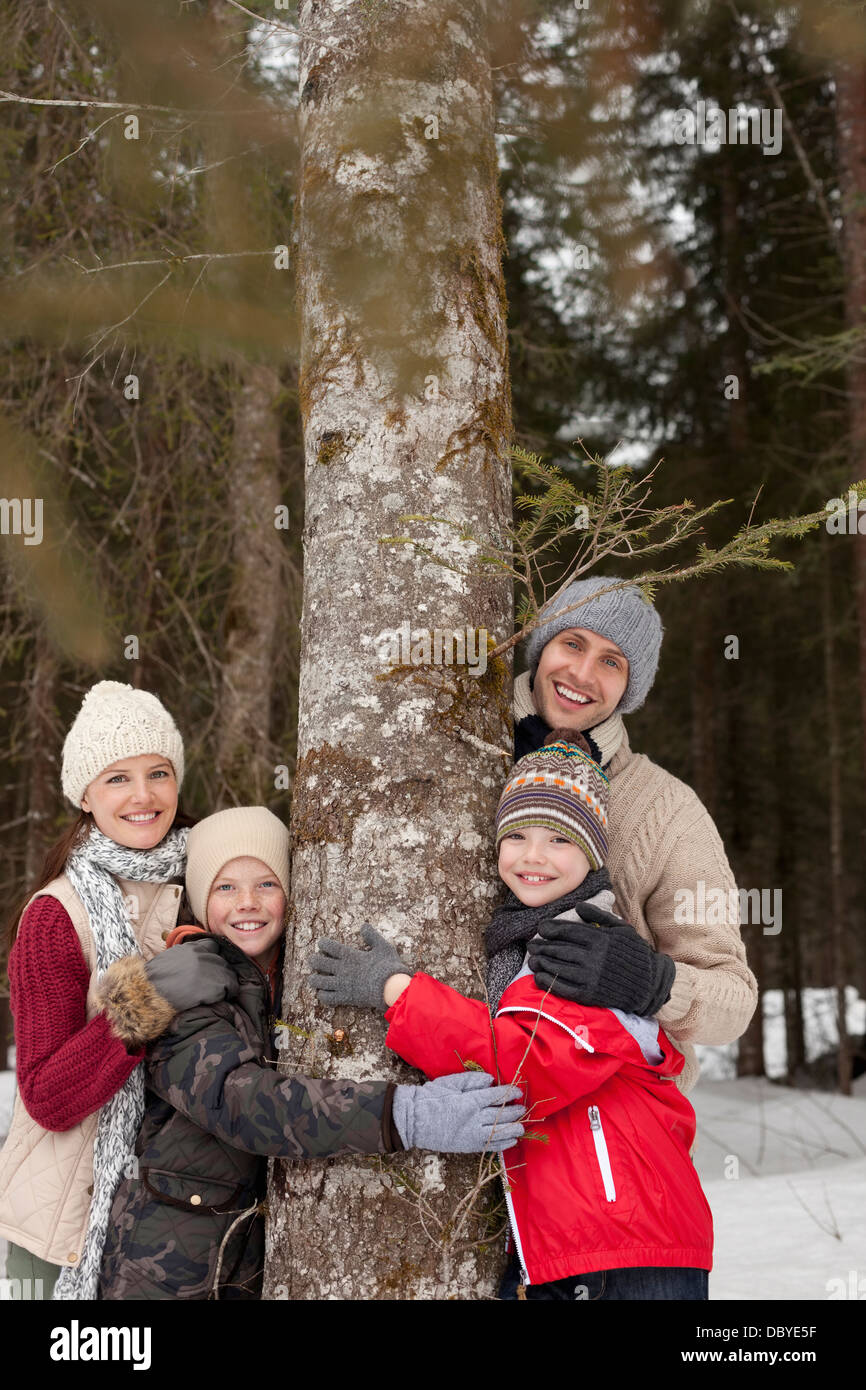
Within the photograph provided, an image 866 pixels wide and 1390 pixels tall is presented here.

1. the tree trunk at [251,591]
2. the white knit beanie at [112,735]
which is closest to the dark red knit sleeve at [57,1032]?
the white knit beanie at [112,735]

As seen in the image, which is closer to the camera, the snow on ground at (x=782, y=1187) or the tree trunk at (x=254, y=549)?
the snow on ground at (x=782, y=1187)

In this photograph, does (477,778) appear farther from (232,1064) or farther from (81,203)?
(81,203)

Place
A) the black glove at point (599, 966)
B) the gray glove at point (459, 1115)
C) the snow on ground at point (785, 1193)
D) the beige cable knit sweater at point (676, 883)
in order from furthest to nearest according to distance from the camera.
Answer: the snow on ground at point (785, 1193) → the beige cable knit sweater at point (676, 883) → the black glove at point (599, 966) → the gray glove at point (459, 1115)

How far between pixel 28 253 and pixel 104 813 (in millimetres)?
4159

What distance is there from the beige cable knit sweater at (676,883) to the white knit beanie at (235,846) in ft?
2.31

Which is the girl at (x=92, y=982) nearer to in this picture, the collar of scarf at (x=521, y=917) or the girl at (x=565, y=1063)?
the girl at (x=565, y=1063)

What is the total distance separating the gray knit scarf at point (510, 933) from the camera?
2.26 metres

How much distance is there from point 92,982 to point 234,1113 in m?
0.53

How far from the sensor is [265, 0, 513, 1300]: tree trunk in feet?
7.06

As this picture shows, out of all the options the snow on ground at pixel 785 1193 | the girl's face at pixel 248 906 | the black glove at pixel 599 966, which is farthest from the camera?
the snow on ground at pixel 785 1193

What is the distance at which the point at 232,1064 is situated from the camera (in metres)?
2.24

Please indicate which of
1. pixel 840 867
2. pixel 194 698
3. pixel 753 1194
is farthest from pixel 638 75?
pixel 840 867

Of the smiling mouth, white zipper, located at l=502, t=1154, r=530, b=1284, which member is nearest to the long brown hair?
the smiling mouth
